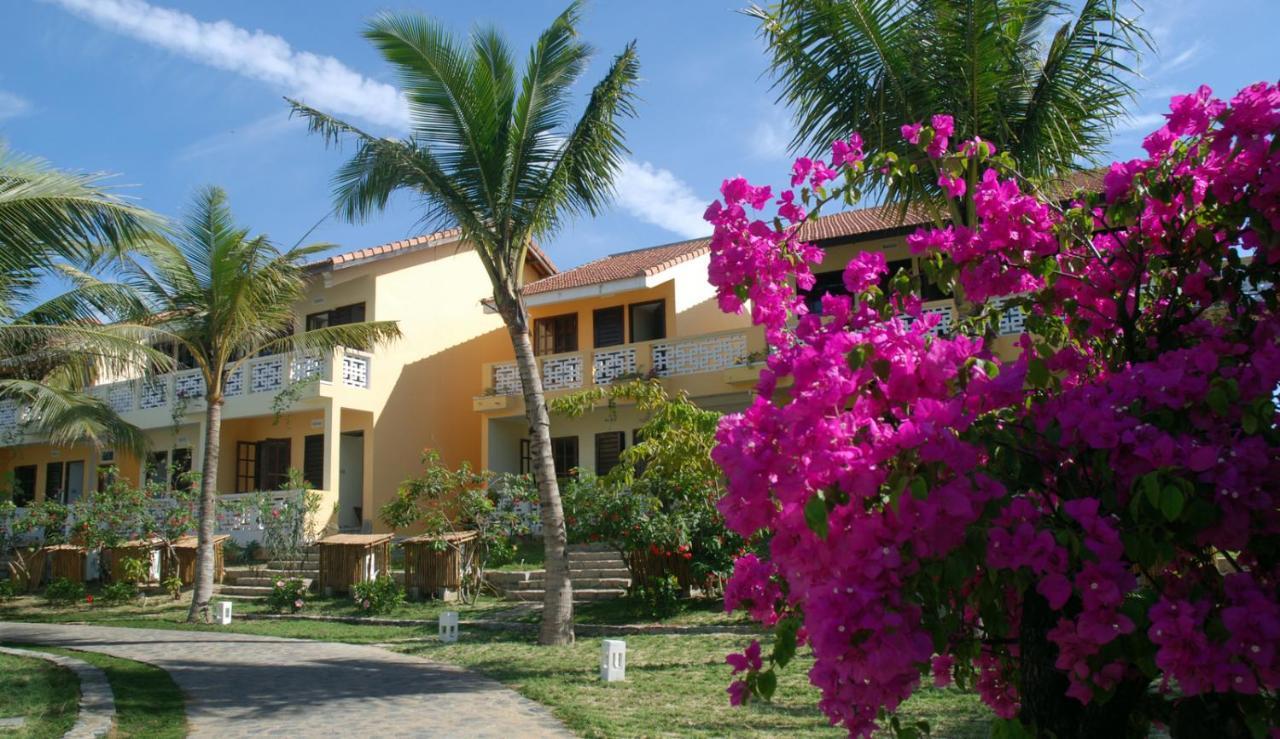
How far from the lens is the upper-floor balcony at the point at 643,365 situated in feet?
69.9

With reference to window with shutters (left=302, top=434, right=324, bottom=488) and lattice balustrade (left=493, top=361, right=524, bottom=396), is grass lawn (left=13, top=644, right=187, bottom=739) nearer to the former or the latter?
lattice balustrade (left=493, top=361, right=524, bottom=396)

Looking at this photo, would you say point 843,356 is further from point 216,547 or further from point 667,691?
point 216,547

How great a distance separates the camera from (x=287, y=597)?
55.4ft

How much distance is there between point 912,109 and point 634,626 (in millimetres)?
7338

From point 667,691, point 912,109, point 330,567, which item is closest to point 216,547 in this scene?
point 330,567

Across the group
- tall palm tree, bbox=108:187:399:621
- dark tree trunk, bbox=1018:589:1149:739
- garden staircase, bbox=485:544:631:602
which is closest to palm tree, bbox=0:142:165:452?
tall palm tree, bbox=108:187:399:621

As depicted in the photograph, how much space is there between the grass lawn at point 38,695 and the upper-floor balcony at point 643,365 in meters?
12.2

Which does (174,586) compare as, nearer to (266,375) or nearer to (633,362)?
(266,375)

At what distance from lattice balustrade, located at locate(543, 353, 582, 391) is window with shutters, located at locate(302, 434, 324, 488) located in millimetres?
5806

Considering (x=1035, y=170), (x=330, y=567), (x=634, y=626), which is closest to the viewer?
(x=1035, y=170)

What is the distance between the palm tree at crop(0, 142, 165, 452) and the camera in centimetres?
938

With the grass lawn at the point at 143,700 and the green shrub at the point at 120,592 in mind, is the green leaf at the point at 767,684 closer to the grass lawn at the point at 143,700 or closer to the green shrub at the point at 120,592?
the grass lawn at the point at 143,700

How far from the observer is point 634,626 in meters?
13.3

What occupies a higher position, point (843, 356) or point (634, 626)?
point (843, 356)
